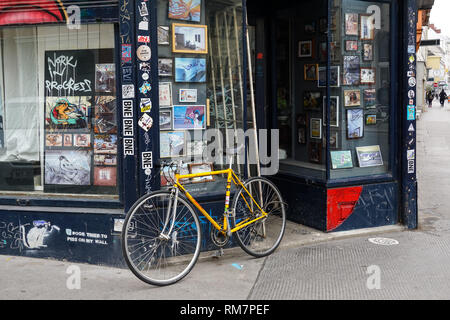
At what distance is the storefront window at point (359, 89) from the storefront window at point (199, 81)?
4.52 feet

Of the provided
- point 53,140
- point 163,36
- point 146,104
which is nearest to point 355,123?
point 163,36

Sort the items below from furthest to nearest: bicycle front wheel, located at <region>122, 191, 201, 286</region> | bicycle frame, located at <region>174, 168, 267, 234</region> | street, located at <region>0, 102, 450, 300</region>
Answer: bicycle frame, located at <region>174, 168, 267, 234</region> → bicycle front wheel, located at <region>122, 191, 201, 286</region> → street, located at <region>0, 102, 450, 300</region>

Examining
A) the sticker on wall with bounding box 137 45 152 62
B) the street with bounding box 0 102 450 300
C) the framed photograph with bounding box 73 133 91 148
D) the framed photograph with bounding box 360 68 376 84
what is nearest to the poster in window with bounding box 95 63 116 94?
the sticker on wall with bounding box 137 45 152 62

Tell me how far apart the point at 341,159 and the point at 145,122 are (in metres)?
2.67

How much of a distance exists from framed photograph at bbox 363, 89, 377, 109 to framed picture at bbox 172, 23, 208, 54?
2.27 metres

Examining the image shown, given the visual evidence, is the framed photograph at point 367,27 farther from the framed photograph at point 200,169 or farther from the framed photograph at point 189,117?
the framed photograph at point 200,169

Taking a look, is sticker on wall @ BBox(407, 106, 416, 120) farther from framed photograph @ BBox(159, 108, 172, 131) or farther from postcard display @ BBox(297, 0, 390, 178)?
framed photograph @ BBox(159, 108, 172, 131)

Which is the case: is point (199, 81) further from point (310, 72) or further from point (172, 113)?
point (310, 72)

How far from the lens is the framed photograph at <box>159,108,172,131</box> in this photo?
218 inches

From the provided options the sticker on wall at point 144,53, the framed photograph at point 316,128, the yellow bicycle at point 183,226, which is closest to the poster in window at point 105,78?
the sticker on wall at point 144,53

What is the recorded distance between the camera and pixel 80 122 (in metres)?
5.77

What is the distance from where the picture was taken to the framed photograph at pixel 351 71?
22.1 feet

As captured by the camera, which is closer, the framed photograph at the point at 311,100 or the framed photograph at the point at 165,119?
the framed photograph at the point at 165,119
